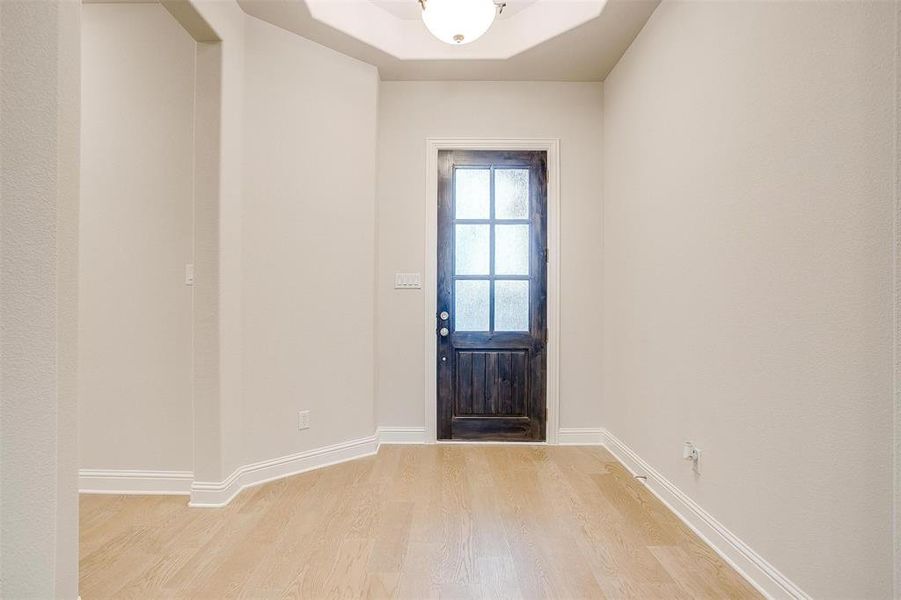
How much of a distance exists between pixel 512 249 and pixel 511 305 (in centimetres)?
43

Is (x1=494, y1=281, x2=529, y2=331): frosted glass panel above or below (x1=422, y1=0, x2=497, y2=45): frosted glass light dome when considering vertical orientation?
below

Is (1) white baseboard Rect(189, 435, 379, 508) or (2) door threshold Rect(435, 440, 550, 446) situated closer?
(1) white baseboard Rect(189, 435, 379, 508)

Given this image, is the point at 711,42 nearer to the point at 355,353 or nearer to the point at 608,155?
the point at 608,155

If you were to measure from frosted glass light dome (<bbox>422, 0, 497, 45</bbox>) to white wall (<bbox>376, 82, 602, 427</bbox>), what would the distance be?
1013 millimetres

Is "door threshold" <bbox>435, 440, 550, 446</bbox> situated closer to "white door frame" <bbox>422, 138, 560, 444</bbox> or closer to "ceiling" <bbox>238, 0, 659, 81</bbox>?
"white door frame" <bbox>422, 138, 560, 444</bbox>

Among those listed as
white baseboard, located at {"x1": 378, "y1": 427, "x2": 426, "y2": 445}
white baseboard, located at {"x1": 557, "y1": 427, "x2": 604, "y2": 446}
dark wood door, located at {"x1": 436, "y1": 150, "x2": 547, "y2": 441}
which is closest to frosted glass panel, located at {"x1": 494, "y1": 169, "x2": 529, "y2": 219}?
dark wood door, located at {"x1": 436, "y1": 150, "x2": 547, "y2": 441}

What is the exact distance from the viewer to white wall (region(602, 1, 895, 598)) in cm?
125

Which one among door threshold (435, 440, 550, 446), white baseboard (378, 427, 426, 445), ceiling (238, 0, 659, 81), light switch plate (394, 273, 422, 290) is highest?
ceiling (238, 0, 659, 81)

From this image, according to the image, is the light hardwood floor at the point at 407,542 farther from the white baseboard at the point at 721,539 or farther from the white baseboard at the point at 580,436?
the white baseboard at the point at 580,436

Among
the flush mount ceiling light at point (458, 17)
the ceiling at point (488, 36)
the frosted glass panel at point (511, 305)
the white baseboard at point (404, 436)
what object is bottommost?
the white baseboard at point (404, 436)

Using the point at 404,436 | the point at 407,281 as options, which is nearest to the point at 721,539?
the point at 404,436

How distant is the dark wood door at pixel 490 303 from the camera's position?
347cm

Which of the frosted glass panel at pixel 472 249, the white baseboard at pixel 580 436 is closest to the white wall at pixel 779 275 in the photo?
the white baseboard at pixel 580 436

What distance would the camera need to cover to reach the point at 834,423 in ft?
Result: 4.43
